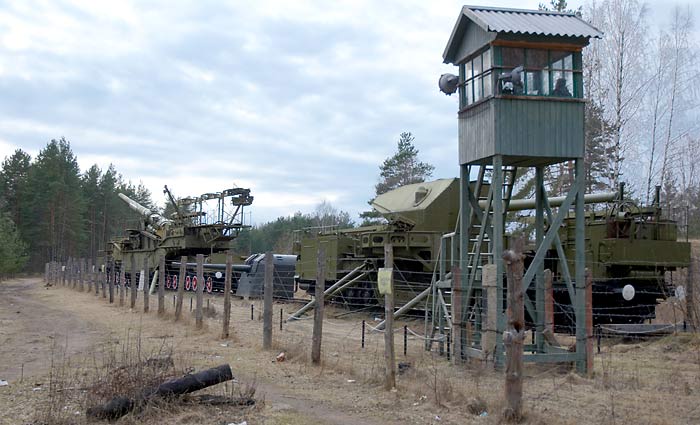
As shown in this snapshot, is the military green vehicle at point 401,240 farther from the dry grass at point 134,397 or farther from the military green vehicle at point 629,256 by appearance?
the dry grass at point 134,397

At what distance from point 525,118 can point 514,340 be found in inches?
186

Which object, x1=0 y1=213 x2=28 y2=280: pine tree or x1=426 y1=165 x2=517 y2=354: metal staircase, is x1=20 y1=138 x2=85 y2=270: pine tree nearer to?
x1=0 y1=213 x2=28 y2=280: pine tree

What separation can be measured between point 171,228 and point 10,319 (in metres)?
16.0

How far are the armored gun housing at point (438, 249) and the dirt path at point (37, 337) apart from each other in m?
6.84

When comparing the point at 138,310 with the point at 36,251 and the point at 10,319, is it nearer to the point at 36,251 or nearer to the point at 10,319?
the point at 10,319

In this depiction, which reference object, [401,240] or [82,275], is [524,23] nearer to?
[401,240]

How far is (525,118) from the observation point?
1118cm

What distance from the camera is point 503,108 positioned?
11.1 metres

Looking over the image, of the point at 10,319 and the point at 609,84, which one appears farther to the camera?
the point at 609,84

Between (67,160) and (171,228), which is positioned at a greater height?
(67,160)

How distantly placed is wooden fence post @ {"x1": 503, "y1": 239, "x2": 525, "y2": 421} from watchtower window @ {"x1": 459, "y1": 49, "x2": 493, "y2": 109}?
4.36 metres

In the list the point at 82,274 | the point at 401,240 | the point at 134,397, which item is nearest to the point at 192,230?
the point at 82,274

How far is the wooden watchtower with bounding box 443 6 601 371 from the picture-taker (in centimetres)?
1099

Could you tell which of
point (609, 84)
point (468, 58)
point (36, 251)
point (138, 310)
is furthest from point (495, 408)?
point (36, 251)
